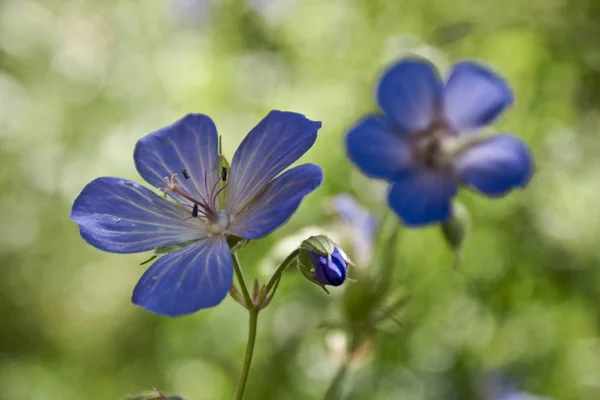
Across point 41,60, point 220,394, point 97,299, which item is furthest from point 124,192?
point 41,60

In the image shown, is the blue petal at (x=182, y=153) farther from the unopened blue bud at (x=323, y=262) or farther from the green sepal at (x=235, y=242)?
the unopened blue bud at (x=323, y=262)

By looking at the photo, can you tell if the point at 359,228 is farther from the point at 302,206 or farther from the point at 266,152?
the point at 302,206

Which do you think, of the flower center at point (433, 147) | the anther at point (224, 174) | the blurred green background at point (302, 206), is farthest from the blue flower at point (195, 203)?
the flower center at point (433, 147)

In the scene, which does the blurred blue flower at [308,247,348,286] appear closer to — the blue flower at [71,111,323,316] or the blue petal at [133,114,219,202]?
the blue flower at [71,111,323,316]

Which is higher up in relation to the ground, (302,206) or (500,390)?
(302,206)

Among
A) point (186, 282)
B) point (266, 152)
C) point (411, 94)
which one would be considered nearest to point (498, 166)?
point (411, 94)

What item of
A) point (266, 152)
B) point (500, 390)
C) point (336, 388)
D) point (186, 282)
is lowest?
point (500, 390)

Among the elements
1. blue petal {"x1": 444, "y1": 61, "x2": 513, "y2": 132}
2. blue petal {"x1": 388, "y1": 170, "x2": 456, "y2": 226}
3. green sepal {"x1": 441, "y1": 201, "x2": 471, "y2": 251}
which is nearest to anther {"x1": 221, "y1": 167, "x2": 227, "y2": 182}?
blue petal {"x1": 388, "y1": 170, "x2": 456, "y2": 226}

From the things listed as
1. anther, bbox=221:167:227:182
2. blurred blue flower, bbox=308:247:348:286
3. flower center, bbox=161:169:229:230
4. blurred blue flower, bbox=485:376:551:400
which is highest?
anther, bbox=221:167:227:182
